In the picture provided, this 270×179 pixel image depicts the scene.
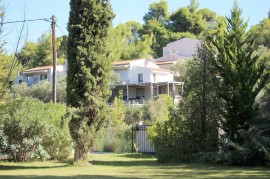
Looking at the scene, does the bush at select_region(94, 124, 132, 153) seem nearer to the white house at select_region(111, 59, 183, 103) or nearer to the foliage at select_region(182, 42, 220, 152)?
the foliage at select_region(182, 42, 220, 152)

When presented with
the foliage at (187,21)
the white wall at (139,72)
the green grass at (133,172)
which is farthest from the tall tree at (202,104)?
the foliage at (187,21)

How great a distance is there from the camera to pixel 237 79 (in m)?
16.7

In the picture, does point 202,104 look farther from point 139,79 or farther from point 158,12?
point 158,12

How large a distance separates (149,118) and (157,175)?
2900 centimetres

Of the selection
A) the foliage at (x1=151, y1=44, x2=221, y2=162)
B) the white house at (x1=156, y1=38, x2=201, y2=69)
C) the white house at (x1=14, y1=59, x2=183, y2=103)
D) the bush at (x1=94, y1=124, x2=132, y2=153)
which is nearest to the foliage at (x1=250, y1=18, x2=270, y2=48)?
the white house at (x1=156, y1=38, x2=201, y2=69)

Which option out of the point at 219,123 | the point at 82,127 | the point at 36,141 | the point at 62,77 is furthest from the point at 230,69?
the point at 62,77

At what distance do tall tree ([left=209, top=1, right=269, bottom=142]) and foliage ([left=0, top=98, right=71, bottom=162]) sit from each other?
6.96 m

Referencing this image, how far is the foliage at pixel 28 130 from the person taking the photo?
16.4 m

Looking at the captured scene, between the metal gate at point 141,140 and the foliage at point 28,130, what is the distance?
6673mm

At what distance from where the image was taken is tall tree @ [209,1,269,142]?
54.1 feet

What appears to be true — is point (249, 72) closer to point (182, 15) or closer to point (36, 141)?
point (36, 141)

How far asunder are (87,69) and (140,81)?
1765 inches

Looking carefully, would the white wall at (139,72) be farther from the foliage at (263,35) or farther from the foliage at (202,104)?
the foliage at (202,104)

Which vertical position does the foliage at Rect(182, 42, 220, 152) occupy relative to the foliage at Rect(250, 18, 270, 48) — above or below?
below
